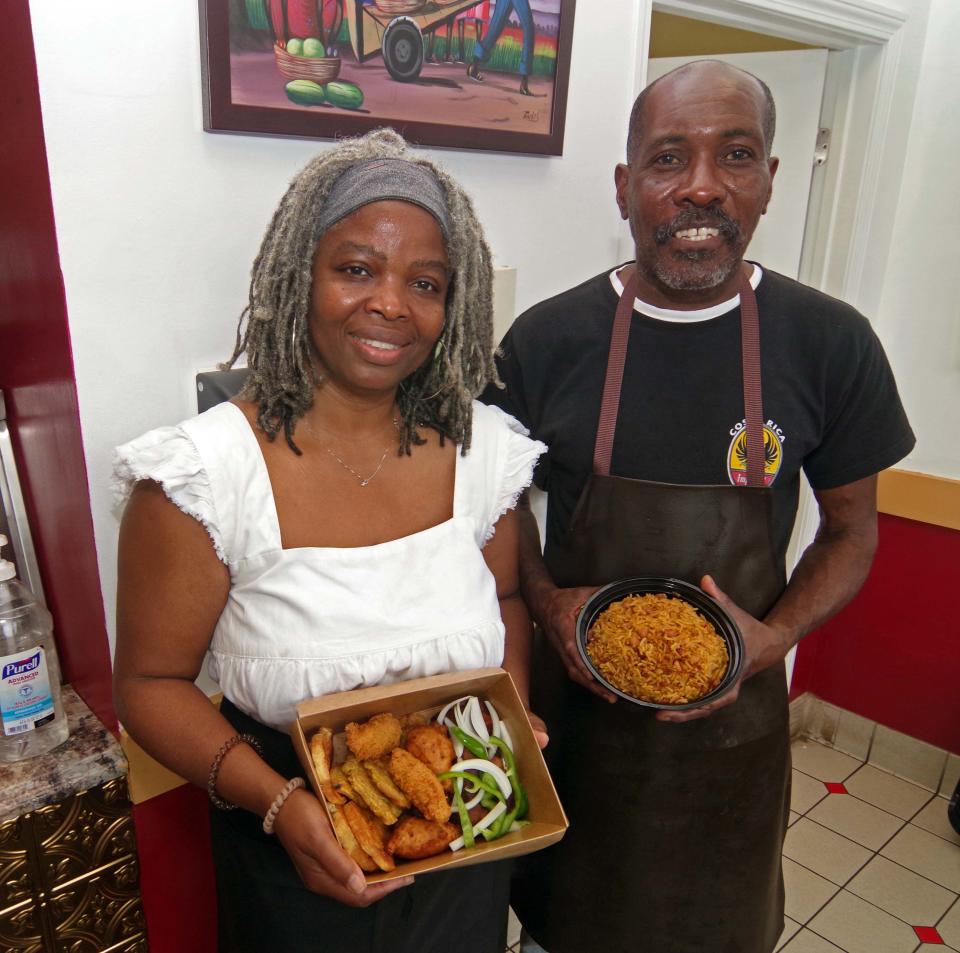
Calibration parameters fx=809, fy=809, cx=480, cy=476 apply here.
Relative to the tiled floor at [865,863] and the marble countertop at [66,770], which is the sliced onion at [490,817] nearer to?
the marble countertop at [66,770]

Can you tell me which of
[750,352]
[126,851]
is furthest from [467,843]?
[750,352]

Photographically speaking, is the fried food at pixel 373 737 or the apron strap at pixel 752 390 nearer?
the fried food at pixel 373 737

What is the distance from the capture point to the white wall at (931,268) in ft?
8.00

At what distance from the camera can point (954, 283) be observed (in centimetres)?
248

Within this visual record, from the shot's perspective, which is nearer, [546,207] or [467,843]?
[467,843]

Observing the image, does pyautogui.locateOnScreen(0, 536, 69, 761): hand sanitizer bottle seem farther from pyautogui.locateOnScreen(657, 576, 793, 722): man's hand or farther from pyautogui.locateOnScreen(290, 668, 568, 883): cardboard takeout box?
pyautogui.locateOnScreen(657, 576, 793, 722): man's hand

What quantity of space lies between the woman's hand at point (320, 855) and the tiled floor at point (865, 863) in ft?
5.82

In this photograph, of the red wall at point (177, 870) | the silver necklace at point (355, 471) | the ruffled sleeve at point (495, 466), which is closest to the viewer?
the silver necklace at point (355, 471)

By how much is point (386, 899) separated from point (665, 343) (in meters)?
0.97

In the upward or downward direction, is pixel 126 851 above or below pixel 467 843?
below

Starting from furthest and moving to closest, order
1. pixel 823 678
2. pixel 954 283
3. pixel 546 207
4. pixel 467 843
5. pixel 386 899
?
pixel 823 678 < pixel 954 283 < pixel 546 207 < pixel 386 899 < pixel 467 843

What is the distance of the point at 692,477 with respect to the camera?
1.39 metres

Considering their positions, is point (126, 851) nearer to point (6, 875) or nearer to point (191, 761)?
point (6, 875)

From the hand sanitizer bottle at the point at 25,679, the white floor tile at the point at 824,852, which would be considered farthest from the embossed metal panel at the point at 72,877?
the white floor tile at the point at 824,852
